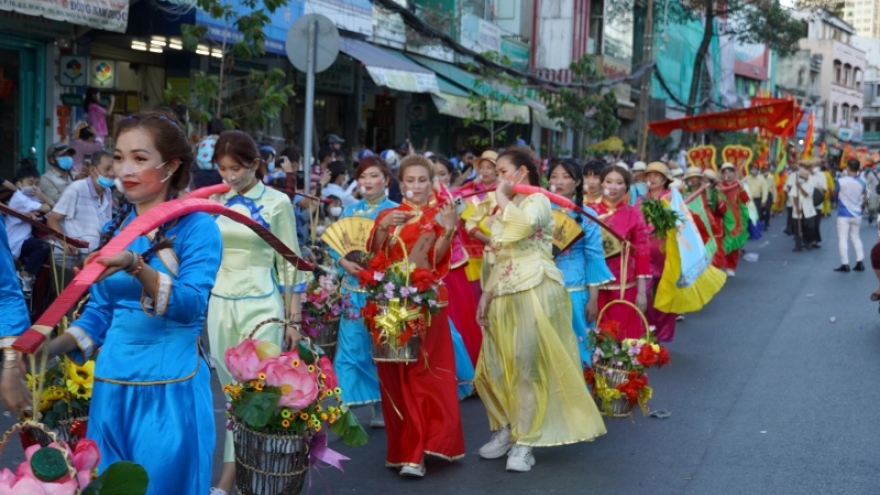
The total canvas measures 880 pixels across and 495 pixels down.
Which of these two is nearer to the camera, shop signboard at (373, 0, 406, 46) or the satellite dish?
the satellite dish

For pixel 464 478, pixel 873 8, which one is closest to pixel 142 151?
pixel 464 478

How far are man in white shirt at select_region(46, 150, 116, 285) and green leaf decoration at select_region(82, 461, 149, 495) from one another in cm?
661

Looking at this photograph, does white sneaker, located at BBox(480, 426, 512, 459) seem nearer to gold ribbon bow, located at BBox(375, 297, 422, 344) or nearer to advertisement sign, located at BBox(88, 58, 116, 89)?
gold ribbon bow, located at BBox(375, 297, 422, 344)

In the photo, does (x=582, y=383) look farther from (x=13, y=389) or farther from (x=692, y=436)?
(x=13, y=389)

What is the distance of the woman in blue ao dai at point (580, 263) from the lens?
7703 millimetres

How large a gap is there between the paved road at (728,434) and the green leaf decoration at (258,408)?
73.6 inches

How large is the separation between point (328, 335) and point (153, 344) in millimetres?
4525

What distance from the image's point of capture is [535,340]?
6.59 metres

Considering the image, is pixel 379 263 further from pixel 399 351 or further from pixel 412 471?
pixel 412 471

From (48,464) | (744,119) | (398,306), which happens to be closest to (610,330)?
(398,306)

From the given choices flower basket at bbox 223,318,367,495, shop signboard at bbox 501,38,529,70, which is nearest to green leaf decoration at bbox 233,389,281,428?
flower basket at bbox 223,318,367,495

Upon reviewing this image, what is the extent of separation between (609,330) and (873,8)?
168891 millimetres

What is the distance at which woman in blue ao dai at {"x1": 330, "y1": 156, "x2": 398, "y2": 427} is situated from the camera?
7.44 metres

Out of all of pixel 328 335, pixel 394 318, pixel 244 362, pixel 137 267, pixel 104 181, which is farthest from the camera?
pixel 104 181
